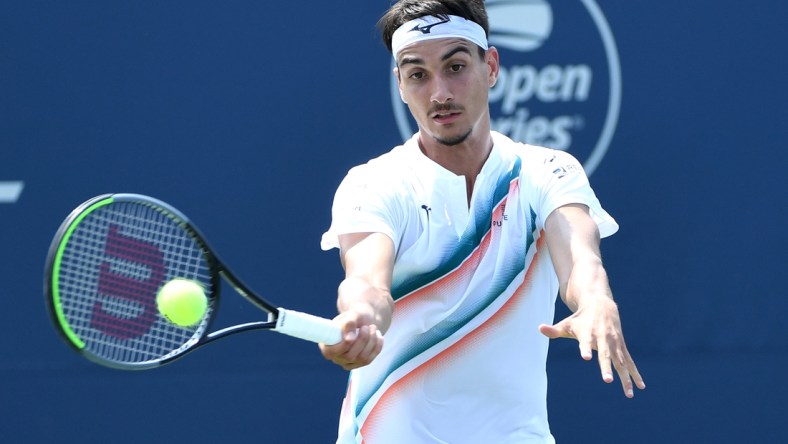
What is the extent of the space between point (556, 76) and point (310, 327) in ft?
6.61

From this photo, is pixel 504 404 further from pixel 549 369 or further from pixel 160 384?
pixel 160 384

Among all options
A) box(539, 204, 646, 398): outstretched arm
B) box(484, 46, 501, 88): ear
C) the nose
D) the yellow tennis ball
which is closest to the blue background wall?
box(484, 46, 501, 88): ear

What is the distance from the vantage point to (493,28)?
4242 mm

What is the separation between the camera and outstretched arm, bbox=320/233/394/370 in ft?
8.19

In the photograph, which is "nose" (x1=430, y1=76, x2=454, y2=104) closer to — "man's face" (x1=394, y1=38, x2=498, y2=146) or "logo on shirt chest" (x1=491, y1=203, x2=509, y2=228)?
"man's face" (x1=394, y1=38, x2=498, y2=146)

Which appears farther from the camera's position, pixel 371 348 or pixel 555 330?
pixel 555 330

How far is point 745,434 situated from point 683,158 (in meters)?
0.96

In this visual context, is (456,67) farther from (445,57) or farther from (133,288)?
(133,288)

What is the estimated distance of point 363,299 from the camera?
2.63 meters

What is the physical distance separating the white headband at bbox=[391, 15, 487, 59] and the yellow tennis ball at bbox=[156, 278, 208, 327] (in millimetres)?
876

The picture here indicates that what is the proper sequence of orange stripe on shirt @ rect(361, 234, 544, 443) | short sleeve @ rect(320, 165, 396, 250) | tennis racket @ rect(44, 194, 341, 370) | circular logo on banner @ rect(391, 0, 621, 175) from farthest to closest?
circular logo on banner @ rect(391, 0, 621, 175)
orange stripe on shirt @ rect(361, 234, 544, 443)
short sleeve @ rect(320, 165, 396, 250)
tennis racket @ rect(44, 194, 341, 370)

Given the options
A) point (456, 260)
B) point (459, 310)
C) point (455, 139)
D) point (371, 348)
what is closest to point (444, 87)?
point (455, 139)

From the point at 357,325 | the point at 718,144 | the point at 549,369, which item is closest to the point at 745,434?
the point at 549,369

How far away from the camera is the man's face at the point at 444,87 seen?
3.06m
